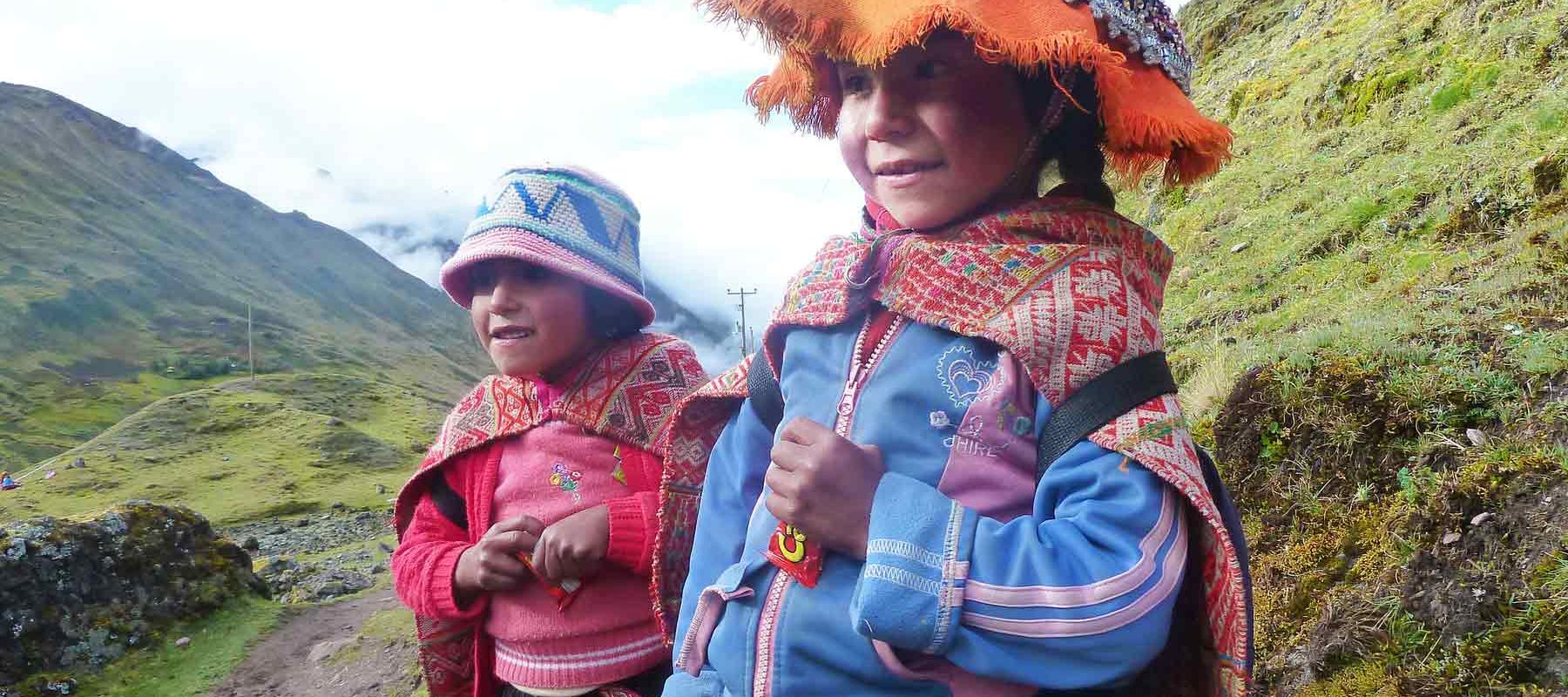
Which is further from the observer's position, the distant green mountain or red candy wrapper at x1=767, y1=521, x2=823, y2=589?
the distant green mountain

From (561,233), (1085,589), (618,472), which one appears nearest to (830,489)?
(1085,589)

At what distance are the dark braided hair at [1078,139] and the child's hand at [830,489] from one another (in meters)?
0.73

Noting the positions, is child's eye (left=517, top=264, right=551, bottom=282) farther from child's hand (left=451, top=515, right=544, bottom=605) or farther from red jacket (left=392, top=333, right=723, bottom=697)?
child's hand (left=451, top=515, right=544, bottom=605)

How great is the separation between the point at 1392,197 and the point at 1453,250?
1.37 meters

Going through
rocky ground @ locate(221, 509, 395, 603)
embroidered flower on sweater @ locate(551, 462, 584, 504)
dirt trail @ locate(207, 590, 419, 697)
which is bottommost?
rocky ground @ locate(221, 509, 395, 603)

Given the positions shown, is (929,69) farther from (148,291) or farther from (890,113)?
(148,291)

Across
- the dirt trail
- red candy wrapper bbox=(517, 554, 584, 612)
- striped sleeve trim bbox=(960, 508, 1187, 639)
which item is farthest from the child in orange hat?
the dirt trail

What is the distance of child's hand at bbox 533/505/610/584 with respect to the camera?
2414mm

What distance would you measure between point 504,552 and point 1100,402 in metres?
Result: 1.70

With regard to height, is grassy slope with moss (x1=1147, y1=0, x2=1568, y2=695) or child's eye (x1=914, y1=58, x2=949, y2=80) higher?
child's eye (x1=914, y1=58, x2=949, y2=80)

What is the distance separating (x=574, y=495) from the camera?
2.62 meters

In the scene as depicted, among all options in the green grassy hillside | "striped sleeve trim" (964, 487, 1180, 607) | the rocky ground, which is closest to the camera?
"striped sleeve trim" (964, 487, 1180, 607)

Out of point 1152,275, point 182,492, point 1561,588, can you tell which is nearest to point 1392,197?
point 1561,588

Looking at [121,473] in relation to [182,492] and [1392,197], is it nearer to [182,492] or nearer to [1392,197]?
[182,492]
